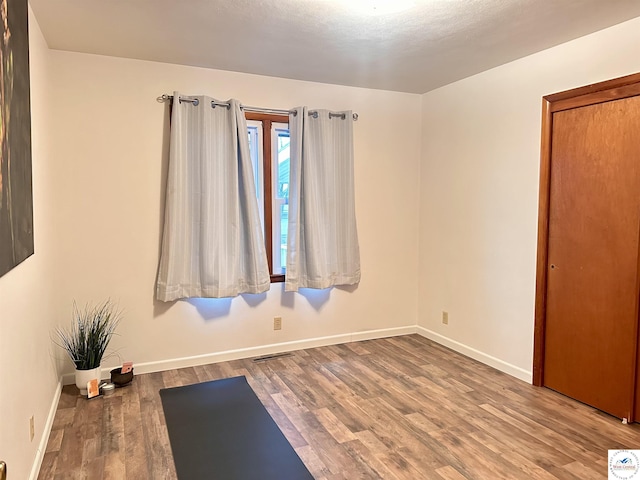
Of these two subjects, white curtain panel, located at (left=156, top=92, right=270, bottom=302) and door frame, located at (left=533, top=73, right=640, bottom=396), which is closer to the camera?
door frame, located at (left=533, top=73, right=640, bottom=396)

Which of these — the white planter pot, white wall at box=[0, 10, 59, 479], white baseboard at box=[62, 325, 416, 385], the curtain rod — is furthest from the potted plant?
the curtain rod

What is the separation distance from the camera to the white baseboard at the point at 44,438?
7.18 ft

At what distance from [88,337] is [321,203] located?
2.16m

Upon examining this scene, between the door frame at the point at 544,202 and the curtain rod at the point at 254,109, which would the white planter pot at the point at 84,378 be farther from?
the door frame at the point at 544,202

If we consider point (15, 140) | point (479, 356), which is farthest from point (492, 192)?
point (15, 140)

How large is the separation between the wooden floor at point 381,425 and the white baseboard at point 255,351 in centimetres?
8

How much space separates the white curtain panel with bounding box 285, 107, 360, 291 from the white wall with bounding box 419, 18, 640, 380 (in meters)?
0.88

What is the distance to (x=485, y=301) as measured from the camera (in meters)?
3.80

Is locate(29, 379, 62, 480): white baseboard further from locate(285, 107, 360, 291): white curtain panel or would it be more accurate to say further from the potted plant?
locate(285, 107, 360, 291): white curtain panel

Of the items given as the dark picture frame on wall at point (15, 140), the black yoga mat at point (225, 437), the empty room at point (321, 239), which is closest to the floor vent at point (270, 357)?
the empty room at point (321, 239)

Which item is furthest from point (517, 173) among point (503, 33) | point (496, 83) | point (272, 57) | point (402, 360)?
point (272, 57)

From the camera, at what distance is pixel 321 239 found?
13.3ft

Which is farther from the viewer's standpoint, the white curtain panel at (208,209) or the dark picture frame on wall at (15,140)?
the white curtain panel at (208,209)

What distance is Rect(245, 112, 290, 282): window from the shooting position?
392 cm
